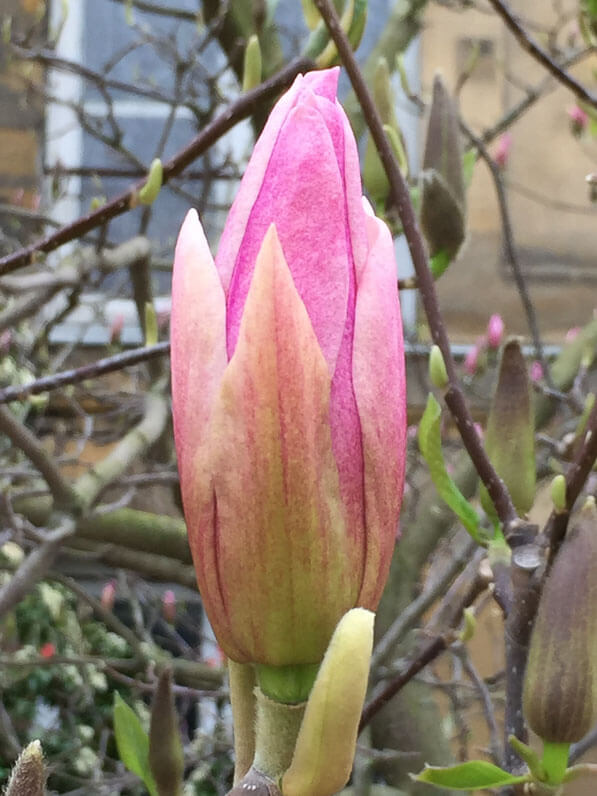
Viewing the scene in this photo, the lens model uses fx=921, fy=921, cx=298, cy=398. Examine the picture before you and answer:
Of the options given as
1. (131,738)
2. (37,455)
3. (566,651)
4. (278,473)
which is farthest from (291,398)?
(37,455)

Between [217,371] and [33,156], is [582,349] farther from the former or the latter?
[33,156]

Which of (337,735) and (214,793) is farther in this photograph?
(214,793)

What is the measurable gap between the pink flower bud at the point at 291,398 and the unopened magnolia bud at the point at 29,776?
0.16 ft

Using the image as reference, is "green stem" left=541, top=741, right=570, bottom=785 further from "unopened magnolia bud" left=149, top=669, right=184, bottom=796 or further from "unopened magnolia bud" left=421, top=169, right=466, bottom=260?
"unopened magnolia bud" left=421, top=169, right=466, bottom=260

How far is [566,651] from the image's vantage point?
30 centimetres

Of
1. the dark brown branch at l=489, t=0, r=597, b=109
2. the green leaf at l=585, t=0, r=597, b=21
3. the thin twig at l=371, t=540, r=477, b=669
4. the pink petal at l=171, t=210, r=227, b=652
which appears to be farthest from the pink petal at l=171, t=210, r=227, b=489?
the thin twig at l=371, t=540, r=477, b=669

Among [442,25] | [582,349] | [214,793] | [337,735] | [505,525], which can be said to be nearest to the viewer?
[337,735]

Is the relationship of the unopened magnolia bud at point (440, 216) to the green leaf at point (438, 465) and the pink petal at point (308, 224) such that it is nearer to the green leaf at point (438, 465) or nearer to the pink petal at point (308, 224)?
the green leaf at point (438, 465)

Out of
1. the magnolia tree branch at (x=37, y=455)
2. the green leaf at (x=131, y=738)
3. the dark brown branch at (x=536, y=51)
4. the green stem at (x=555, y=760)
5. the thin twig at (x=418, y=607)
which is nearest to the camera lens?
the green stem at (x=555, y=760)

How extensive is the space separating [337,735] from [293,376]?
0.26 feet

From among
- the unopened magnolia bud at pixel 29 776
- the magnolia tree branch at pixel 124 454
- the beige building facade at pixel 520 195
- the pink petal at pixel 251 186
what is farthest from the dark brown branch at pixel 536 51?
the beige building facade at pixel 520 195

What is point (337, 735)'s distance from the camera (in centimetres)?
20

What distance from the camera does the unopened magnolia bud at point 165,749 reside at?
39 cm

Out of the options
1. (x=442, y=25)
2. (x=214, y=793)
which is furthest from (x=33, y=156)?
(x=214, y=793)
